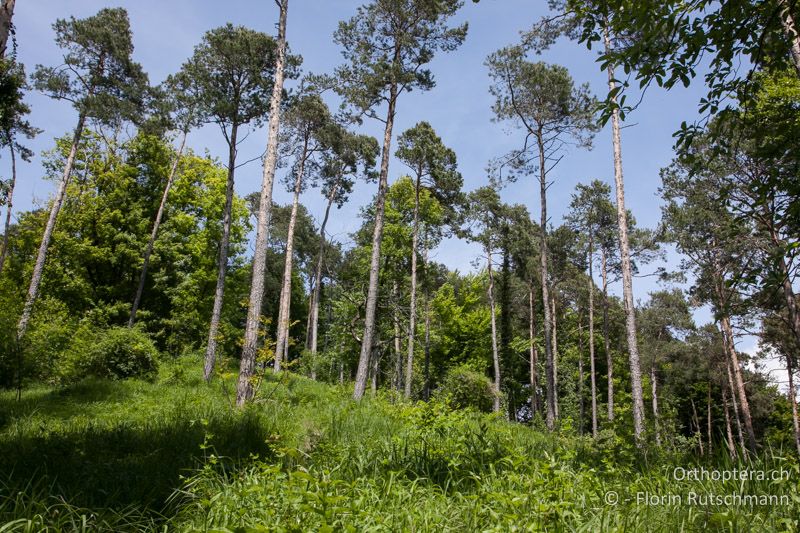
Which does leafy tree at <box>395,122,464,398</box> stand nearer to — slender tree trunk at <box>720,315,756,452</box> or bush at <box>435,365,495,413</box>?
bush at <box>435,365,495,413</box>

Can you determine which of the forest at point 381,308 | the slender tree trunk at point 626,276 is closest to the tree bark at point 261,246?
the forest at point 381,308

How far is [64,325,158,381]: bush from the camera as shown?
12.2m

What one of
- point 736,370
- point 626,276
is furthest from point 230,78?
point 736,370

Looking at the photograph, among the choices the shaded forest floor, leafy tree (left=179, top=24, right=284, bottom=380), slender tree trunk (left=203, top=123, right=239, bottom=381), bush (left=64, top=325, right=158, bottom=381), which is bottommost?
the shaded forest floor

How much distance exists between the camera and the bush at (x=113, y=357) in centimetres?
1221

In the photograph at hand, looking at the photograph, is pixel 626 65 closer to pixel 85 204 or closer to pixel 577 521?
pixel 577 521

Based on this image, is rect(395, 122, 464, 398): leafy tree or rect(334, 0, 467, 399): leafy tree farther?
rect(395, 122, 464, 398): leafy tree

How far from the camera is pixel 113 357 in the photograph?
12.4 meters

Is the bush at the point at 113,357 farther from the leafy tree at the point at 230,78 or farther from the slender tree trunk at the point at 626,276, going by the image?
the slender tree trunk at the point at 626,276

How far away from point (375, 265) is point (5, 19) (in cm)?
969

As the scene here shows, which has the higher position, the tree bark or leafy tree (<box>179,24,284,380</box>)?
leafy tree (<box>179,24,284,380</box>)

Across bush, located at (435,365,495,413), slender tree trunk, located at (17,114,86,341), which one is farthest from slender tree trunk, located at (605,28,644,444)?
slender tree trunk, located at (17,114,86,341)

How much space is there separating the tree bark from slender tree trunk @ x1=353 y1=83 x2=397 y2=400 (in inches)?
134

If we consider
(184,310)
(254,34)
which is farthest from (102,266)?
(254,34)
